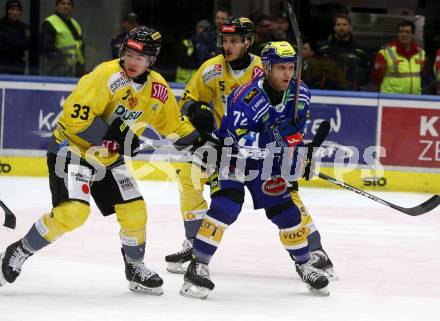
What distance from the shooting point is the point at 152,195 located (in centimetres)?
845

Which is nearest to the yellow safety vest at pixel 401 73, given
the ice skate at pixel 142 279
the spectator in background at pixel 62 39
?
the spectator in background at pixel 62 39

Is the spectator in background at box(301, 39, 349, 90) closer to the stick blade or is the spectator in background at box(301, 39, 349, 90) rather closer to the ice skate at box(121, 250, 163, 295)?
the stick blade

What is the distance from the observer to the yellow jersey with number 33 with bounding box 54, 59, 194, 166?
512cm

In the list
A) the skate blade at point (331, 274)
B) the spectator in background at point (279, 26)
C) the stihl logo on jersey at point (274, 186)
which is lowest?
the skate blade at point (331, 274)

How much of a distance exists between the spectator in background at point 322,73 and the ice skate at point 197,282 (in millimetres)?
4339

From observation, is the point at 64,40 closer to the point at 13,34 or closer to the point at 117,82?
the point at 13,34

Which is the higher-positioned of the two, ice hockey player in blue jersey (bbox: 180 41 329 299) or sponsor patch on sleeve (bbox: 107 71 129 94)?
sponsor patch on sleeve (bbox: 107 71 129 94)

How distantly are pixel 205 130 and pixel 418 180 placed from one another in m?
3.91

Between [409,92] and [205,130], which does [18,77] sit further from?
[205,130]

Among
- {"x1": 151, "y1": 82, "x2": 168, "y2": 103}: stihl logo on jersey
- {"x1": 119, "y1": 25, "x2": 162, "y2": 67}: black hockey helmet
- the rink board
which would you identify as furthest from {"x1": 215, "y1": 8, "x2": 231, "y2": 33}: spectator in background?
{"x1": 119, "y1": 25, "x2": 162, "y2": 67}: black hockey helmet

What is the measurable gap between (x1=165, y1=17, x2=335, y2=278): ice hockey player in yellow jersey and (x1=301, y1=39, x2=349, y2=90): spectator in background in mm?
3210

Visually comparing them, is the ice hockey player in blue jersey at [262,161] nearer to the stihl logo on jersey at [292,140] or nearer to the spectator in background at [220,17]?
the stihl logo on jersey at [292,140]

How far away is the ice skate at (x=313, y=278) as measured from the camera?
5.37 m

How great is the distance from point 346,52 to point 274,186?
4463 mm
